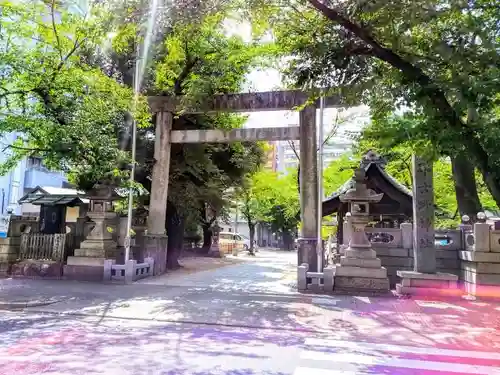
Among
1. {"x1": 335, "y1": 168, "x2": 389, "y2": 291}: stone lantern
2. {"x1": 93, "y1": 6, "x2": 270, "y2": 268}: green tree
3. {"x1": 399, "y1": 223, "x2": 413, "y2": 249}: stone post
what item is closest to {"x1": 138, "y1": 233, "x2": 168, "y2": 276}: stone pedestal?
{"x1": 93, "y1": 6, "x2": 270, "y2": 268}: green tree

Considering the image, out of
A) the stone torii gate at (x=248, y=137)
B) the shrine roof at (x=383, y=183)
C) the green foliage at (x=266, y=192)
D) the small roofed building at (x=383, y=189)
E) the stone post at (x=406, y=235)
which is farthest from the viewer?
the green foliage at (x=266, y=192)

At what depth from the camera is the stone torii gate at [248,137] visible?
15.1m

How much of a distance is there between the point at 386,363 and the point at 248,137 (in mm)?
11199

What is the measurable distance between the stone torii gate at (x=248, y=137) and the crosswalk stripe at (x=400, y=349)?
7459mm

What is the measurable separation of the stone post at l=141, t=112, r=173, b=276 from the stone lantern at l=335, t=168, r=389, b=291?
7115 mm

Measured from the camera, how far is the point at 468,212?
1433 centimetres

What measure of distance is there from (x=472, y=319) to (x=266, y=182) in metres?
23.1

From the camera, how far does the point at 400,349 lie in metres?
6.93

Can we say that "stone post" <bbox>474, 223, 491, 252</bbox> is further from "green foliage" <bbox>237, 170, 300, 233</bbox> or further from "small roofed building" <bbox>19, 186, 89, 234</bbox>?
"small roofed building" <bbox>19, 186, 89, 234</bbox>

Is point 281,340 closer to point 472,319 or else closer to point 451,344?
point 451,344

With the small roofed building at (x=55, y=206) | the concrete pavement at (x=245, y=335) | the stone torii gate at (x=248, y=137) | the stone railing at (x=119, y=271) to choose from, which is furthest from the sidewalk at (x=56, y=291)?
the stone torii gate at (x=248, y=137)

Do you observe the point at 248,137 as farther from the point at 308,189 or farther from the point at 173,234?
the point at 173,234

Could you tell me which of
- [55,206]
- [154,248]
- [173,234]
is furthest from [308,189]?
[55,206]

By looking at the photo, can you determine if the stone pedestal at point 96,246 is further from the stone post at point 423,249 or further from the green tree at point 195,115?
the stone post at point 423,249
